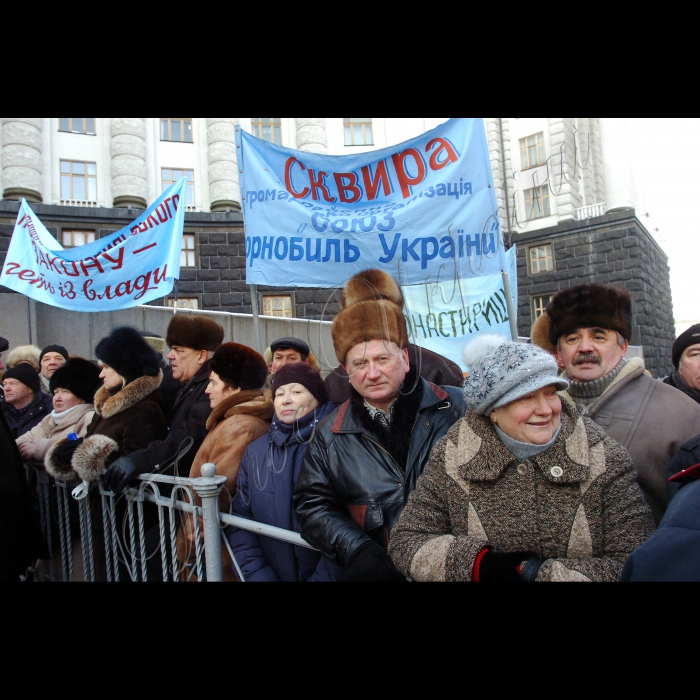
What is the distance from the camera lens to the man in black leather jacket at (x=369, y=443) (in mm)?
1794

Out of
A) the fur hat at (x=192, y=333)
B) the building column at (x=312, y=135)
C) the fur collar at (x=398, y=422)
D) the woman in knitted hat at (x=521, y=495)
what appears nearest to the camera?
the woman in knitted hat at (x=521, y=495)

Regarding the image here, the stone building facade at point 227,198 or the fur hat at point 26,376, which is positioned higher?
the stone building facade at point 227,198

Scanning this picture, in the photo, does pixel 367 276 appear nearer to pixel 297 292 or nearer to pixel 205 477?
pixel 205 477

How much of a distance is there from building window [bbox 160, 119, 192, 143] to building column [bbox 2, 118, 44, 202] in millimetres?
3323

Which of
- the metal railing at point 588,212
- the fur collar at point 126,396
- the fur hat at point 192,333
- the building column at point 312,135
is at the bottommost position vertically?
the fur collar at point 126,396

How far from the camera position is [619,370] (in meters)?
1.96

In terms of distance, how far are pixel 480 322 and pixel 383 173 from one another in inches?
40.9

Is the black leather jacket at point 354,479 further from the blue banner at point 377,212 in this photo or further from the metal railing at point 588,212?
the metal railing at point 588,212

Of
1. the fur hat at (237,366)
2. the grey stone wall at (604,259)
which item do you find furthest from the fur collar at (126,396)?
the grey stone wall at (604,259)

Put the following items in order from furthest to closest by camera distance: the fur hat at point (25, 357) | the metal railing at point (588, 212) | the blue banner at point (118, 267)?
the metal railing at point (588, 212), the fur hat at point (25, 357), the blue banner at point (118, 267)

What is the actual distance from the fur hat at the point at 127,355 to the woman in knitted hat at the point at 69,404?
528 millimetres

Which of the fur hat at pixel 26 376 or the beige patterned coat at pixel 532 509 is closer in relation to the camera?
the beige patterned coat at pixel 532 509

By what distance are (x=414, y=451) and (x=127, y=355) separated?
1.98m
